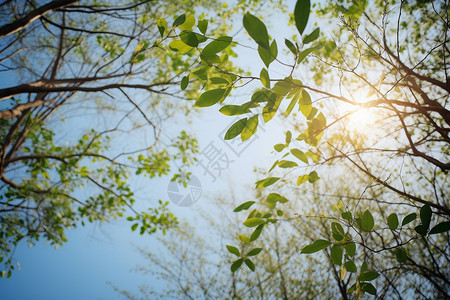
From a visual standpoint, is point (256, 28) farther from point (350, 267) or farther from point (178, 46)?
point (350, 267)

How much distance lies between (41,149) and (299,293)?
20.1ft

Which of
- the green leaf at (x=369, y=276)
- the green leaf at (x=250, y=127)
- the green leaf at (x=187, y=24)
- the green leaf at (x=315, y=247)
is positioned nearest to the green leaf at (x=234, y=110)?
the green leaf at (x=250, y=127)

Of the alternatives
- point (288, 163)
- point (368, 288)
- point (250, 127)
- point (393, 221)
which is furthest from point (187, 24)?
point (368, 288)

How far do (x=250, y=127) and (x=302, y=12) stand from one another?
0.83 ft

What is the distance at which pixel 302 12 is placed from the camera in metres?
0.40

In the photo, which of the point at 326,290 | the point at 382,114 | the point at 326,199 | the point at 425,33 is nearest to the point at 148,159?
the point at 382,114

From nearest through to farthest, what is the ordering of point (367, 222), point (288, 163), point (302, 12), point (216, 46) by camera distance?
1. point (302, 12)
2. point (216, 46)
3. point (367, 222)
4. point (288, 163)

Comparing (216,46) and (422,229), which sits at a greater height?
(216,46)

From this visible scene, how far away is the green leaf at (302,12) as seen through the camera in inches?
15.4

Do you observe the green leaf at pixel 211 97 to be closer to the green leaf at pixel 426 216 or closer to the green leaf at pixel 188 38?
the green leaf at pixel 188 38

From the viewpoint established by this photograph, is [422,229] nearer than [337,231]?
Yes

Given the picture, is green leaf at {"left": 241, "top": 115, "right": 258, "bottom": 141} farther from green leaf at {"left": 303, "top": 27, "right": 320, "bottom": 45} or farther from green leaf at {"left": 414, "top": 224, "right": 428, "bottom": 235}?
green leaf at {"left": 414, "top": 224, "right": 428, "bottom": 235}

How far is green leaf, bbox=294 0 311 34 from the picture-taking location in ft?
1.29

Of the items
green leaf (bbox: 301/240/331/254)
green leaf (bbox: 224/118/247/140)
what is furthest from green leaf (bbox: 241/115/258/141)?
green leaf (bbox: 301/240/331/254)
